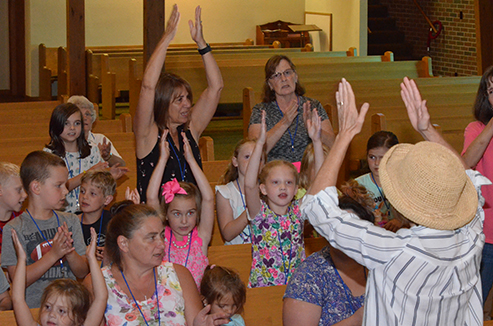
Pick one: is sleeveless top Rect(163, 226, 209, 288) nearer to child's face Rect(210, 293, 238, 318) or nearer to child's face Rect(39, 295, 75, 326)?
child's face Rect(210, 293, 238, 318)

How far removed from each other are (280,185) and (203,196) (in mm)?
364

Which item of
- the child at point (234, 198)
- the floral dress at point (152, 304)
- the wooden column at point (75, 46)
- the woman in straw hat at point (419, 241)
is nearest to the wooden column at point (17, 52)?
the wooden column at point (75, 46)

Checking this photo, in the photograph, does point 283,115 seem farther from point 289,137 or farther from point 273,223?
point 273,223

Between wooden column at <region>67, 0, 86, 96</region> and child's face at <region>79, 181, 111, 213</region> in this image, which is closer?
child's face at <region>79, 181, 111, 213</region>

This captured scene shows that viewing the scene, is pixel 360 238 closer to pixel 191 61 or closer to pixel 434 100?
pixel 434 100

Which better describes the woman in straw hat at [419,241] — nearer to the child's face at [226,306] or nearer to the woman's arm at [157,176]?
the child's face at [226,306]

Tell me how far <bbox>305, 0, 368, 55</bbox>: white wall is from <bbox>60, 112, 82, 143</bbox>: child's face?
717cm

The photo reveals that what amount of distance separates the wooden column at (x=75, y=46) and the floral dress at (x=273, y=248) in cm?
365

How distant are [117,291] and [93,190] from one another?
1058mm

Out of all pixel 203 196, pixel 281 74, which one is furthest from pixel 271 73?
pixel 203 196

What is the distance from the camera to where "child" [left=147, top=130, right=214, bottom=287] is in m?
2.82

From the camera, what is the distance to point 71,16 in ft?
19.9

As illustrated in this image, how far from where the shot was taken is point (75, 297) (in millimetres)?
2174

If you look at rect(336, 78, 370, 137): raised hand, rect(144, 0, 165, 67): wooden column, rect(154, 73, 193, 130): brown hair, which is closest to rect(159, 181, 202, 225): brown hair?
rect(154, 73, 193, 130): brown hair
